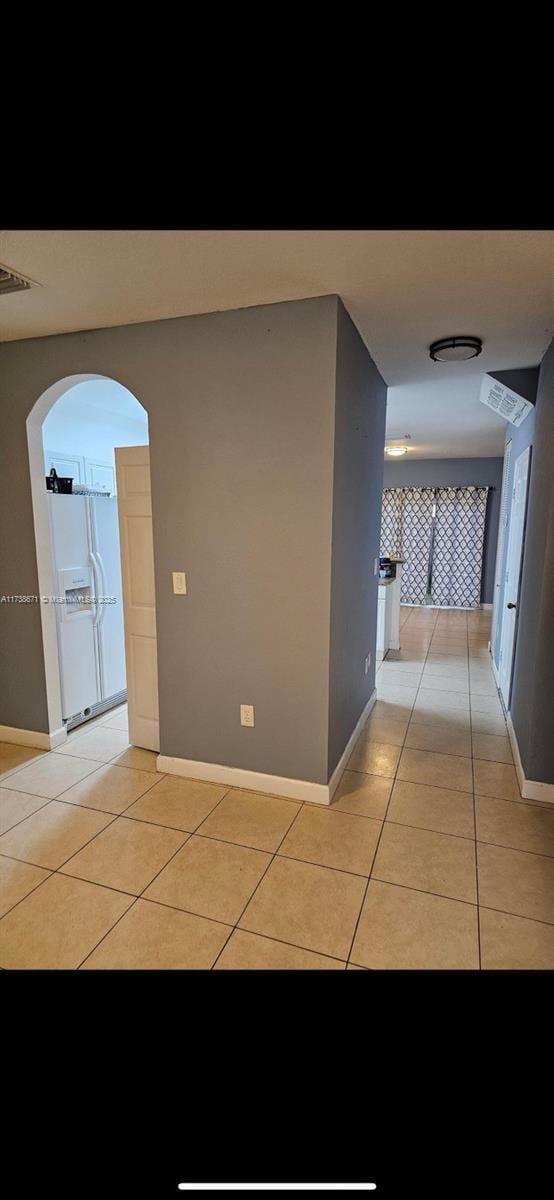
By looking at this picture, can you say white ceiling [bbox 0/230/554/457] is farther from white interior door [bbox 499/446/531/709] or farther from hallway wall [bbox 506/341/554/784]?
white interior door [bbox 499/446/531/709]

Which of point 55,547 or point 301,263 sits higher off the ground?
point 301,263

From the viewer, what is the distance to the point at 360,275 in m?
1.89

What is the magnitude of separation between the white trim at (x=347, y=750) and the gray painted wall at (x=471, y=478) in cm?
527

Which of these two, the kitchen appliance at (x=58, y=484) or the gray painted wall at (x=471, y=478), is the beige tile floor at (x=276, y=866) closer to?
the kitchen appliance at (x=58, y=484)

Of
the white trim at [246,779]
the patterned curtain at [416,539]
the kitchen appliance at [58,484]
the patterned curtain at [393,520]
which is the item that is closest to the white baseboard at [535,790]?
the white trim at [246,779]

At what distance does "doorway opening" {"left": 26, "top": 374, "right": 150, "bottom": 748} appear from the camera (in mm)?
2969

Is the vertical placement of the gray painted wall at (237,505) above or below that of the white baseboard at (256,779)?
above

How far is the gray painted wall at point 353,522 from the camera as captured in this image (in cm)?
232

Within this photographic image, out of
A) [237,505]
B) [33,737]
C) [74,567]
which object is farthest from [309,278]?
[33,737]

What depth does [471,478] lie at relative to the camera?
8.08 metres

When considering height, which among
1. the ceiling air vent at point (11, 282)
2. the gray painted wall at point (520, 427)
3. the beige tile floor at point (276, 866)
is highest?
the ceiling air vent at point (11, 282)
